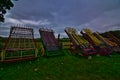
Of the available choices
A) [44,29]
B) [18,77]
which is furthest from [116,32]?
[18,77]

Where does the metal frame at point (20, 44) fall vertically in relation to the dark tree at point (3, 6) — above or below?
below

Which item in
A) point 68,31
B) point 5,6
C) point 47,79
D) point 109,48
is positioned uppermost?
point 5,6

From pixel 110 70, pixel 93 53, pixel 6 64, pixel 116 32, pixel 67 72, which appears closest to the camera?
pixel 67 72

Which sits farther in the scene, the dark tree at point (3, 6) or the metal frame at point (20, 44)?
the dark tree at point (3, 6)

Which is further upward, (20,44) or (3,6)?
(3,6)

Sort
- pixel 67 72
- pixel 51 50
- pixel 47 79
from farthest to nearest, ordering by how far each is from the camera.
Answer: pixel 51 50 < pixel 67 72 < pixel 47 79

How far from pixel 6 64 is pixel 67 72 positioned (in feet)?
10.4

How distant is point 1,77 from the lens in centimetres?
580

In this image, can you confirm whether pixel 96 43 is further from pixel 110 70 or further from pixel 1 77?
pixel 1 77

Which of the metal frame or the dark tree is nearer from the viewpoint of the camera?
the metal frame

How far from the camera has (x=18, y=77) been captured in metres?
5.83

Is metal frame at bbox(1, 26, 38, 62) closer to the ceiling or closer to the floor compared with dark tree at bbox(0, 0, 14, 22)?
closer to the floor

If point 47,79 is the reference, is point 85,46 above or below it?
above

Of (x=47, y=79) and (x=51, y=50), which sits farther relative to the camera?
(x=51, y=50)
